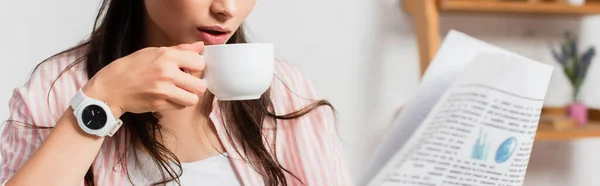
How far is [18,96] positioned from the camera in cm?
97

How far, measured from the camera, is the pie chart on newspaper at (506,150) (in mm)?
714

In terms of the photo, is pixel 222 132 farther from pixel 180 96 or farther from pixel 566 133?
pixel 566 133

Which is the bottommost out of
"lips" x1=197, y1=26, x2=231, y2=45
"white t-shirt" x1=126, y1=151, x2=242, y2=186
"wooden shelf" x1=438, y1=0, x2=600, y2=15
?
"white t-shirt" x1=126, y1=151, x2=242, y2=186

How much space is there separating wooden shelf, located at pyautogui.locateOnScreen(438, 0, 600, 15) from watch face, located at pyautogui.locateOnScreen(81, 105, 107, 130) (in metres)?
1.13

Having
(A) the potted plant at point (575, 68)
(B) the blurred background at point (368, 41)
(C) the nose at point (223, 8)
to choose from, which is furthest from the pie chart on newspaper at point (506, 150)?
(A) the potted plant at point (575, 68)

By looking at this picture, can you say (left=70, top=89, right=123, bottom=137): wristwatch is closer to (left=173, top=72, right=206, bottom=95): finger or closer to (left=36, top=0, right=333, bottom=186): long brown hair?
(left=173, top=72, right=206, bottom=95): finger

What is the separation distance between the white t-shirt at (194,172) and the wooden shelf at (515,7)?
878mm

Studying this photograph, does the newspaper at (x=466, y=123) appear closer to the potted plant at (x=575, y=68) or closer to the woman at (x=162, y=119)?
the woman at (x=162, y=119)

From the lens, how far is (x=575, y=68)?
6.35 ft

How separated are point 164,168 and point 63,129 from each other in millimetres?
240

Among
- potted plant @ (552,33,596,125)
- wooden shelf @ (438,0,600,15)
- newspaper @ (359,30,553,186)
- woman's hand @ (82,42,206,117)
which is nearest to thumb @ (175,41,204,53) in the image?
woman's hand @ (82,42,206,117)

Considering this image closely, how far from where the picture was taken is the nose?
2.82 feet

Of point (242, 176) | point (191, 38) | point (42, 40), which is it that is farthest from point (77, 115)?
point (42, 40)

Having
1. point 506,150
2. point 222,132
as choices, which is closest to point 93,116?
point 222,132
